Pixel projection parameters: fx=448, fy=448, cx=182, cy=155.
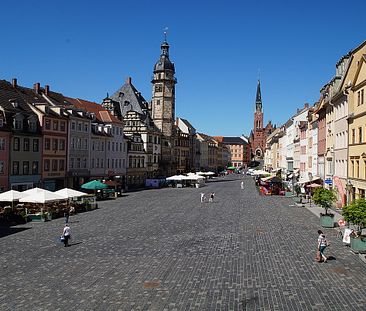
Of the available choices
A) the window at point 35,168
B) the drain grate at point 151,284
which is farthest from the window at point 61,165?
the drain grate at point 151,284

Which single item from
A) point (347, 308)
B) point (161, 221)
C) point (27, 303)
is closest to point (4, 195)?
point (161, 221)

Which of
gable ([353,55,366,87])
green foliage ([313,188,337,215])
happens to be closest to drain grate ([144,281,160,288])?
green foliage ([313,188,337,215])

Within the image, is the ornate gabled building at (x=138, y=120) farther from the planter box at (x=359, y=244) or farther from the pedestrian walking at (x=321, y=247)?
the pedestrian walking at (x=321, y=247)

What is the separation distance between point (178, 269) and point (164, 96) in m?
85.5

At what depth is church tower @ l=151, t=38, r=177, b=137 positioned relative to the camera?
101562 mm

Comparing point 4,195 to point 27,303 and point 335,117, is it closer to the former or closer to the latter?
point 27,303

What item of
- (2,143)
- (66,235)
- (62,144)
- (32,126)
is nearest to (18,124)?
(32,126)

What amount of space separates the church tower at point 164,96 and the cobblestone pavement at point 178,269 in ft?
232

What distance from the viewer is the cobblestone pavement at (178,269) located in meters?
14.2

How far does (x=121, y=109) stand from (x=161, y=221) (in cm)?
6584

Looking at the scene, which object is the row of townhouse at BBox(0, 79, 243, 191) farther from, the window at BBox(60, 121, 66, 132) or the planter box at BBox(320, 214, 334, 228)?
the planter box at BBox(320, 214, 334, 228)

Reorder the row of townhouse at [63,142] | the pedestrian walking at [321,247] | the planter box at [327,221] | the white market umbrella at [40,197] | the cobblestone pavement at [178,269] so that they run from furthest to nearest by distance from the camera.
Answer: the row of townhouse at [63,142], the white market umbrella at [40,197], the planter box at [327,221], the pedestrian walking at [321,247], the cobblestone pavement at [178,269]

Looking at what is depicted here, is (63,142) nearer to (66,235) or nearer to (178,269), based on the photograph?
(66,235)

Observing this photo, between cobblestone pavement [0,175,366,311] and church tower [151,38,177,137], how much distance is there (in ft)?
232
